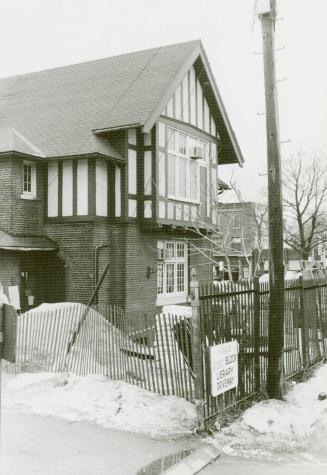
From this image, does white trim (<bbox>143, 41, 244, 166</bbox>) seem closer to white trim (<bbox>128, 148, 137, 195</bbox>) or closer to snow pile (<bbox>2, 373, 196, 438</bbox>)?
white trim (<bbox>128, 148, 137, 195</bbox>)

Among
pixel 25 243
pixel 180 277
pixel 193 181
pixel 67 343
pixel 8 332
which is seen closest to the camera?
pixel 8 332

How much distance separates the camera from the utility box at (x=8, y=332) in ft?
16.0

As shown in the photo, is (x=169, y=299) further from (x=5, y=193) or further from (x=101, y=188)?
(x=5, y=193)

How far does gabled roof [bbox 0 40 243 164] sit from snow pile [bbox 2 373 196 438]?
8.91 m

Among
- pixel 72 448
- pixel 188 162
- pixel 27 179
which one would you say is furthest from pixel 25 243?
pixel 72 448

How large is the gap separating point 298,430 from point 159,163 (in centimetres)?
1201

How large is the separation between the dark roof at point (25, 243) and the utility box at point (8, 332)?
1151 cm

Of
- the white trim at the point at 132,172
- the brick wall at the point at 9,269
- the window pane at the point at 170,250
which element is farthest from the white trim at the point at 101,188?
the window pane at the point at 170,250

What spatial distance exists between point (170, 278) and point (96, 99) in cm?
713

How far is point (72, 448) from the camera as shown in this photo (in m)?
6.34

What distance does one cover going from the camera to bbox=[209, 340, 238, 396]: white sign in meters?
7.36

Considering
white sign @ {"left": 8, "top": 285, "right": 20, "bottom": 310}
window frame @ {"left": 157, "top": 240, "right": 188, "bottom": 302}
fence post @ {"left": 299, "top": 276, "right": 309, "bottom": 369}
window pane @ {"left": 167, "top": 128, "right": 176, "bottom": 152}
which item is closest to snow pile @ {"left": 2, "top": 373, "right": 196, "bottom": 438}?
fence post @ {"left": 299, "top": 276, "right": 309, "bottom": 369}

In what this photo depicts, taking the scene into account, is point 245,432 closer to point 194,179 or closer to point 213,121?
point 194,179

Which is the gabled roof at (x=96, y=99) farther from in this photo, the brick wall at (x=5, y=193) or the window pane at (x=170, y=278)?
the window pane at (x=170, y=278)
